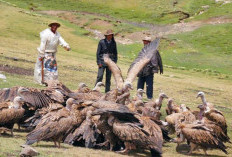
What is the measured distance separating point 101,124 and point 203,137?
84.0 inches

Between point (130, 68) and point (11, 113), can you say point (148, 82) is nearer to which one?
point (130, 68)

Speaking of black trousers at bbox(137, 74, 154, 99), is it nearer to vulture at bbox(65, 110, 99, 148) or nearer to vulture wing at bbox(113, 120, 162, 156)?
vulture at bbox(65, 110, 99, 148)

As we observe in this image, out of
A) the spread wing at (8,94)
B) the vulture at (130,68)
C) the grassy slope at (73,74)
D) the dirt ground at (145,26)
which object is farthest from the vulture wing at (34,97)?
the dirt ground at (145,26)

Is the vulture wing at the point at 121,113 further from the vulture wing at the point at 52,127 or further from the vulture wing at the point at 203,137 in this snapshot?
the vulture wing at the point at 203,137

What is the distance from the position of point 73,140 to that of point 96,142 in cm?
54

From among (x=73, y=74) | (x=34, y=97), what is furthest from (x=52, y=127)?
(x=73, y=74)

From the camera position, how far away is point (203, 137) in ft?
33.7

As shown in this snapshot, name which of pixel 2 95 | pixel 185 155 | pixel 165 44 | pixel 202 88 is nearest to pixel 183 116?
pixel 185 155

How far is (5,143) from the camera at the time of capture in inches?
354

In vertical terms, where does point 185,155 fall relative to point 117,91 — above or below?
below

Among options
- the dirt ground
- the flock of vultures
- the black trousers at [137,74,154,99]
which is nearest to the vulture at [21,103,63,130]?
the flock of vultures

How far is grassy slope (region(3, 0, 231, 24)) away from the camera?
54.9 m

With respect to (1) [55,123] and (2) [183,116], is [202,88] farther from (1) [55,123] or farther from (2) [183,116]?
(1) [55,123]

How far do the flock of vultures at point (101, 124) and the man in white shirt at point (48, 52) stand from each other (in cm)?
427
